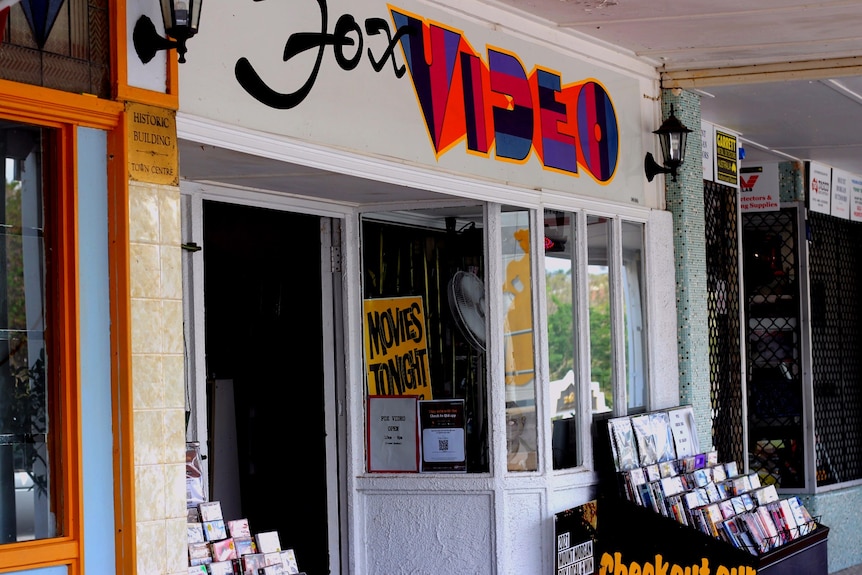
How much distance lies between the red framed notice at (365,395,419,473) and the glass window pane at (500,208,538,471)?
1.70 feet

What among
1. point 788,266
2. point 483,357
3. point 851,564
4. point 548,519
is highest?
point 788,266

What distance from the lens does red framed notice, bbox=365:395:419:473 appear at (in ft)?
19.0

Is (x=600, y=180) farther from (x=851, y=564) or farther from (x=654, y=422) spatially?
(x=851, y=564)

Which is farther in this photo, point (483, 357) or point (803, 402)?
point (803, 402)

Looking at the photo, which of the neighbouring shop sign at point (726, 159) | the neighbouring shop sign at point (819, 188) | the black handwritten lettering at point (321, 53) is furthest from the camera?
the neighbouring shop sign at point (819, 188)

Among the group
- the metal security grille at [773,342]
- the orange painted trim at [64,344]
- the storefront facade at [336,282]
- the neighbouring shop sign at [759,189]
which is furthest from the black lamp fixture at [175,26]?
the metal security grille at [773,342]

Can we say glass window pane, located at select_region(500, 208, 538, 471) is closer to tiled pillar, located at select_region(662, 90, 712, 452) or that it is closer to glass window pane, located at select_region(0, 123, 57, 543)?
tiled pillar, located at select_region(662, 90, 712, 452)

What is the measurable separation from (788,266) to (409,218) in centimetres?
492

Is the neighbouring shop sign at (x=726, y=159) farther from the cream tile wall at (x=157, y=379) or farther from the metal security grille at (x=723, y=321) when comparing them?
the cream tile wall at (x=157, y=379)

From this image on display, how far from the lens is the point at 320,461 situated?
6441 millimetres

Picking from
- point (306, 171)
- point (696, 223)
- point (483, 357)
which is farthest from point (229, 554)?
point (696, 223)

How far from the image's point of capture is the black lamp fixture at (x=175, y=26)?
3.38m

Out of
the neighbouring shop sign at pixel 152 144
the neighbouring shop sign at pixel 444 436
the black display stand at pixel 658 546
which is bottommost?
the black display stand at pixel 658 546

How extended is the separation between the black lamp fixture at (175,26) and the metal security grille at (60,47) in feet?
0.37
